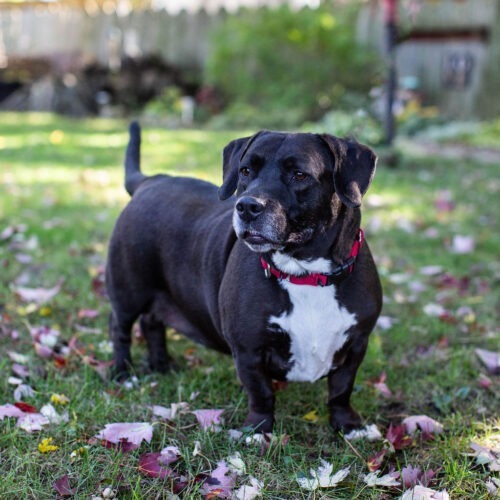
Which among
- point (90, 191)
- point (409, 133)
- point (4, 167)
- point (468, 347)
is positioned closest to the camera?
point (468, 347)

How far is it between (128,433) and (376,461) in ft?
3.11

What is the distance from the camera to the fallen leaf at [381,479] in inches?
92.9

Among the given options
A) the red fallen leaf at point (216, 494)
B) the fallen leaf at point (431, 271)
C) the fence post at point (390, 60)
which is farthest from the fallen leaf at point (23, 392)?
the fence post at point (390, 60)

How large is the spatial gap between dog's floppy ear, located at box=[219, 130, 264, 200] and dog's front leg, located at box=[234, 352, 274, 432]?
0.66 m

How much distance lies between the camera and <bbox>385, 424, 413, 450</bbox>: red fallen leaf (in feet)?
8.75

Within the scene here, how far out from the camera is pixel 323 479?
7.83 ft

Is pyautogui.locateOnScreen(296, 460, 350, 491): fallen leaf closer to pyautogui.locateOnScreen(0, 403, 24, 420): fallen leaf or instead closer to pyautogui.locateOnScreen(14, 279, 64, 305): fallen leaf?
pyautogui.locateOnScreen(0, 403, 24, 420): fallen leaf

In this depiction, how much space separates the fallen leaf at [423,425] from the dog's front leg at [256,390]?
0.57 meters

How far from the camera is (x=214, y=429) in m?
2.71

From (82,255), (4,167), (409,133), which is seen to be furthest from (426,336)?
(409,133)

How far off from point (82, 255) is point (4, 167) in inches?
145

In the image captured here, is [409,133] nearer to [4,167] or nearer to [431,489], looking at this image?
[4,167]

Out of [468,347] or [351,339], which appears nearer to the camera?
[351,339]

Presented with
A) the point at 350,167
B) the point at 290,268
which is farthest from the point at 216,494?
the point at 350,167
